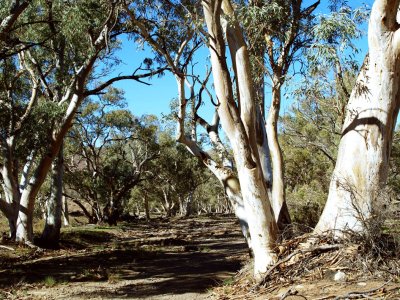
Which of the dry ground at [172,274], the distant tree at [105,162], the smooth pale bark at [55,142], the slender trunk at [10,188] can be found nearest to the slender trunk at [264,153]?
the dry ground at [172,274]

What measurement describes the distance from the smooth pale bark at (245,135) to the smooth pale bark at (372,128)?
3.04 ft

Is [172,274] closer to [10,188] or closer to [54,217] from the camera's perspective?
[54,217]

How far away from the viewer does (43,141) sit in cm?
1220

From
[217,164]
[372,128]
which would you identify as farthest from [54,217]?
[372,128]

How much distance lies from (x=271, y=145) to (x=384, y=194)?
319cm

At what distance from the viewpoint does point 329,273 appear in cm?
504

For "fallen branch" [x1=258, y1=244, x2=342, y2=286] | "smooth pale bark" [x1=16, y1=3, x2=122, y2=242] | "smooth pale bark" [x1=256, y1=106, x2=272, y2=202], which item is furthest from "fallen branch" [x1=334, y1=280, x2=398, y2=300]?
"smooth pale bark" [x1=16, y1=3, x2=122, y2=242]

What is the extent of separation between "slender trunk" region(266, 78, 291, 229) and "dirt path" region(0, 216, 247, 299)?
5.22 feet

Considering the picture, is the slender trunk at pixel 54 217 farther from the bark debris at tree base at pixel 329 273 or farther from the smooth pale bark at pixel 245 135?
the smooth pale bark at pixel 245 135

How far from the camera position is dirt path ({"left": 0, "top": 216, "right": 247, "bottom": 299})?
24.1 ft

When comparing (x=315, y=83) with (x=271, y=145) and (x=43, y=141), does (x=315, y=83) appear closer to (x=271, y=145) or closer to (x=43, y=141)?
(x=271, y=145)

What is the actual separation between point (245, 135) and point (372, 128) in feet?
5.24

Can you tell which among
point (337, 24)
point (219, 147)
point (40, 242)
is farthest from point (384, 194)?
point (40, 242)

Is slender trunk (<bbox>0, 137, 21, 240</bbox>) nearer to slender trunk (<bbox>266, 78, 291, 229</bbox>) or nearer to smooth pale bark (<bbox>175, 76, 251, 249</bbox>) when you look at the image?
smooth pale bark (<bbox>175, 76, 251, 249</bbox>)
